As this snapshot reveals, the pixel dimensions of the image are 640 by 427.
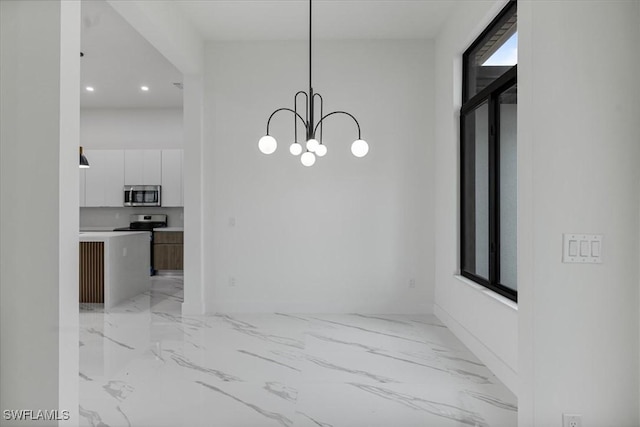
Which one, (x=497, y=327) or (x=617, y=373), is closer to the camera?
(x=617, y=373)

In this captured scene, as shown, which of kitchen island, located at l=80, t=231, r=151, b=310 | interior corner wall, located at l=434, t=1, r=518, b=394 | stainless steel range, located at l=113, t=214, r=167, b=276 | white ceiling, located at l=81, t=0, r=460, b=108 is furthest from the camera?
stainless steel range, located at l=113, t=214, r=167, b=276

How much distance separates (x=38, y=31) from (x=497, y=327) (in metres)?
3.22

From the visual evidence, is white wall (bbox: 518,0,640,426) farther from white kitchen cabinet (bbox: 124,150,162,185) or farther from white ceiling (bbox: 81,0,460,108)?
white kitchen cabinet (bbox: 124,150,162,185)

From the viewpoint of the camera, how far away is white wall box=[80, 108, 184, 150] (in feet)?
26.6

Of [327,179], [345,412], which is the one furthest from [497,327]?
[327,179]

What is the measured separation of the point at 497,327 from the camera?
308cm

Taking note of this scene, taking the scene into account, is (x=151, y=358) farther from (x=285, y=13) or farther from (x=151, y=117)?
(x=151, y=117)

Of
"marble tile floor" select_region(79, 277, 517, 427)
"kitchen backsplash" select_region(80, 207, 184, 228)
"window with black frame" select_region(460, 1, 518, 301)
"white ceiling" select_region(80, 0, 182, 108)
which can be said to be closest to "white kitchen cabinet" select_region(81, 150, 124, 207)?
"kitchen backsplash" select_region(80, 207, 184, 228)

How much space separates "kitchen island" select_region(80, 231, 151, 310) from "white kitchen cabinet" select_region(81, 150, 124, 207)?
2.54m

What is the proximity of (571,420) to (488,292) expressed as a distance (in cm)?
180

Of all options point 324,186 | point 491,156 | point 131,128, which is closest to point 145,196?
point 131,128

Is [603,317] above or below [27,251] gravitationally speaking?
below

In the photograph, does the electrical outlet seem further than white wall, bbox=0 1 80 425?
No

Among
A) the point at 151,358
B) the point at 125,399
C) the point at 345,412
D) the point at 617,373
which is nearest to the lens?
the point at 617,373
